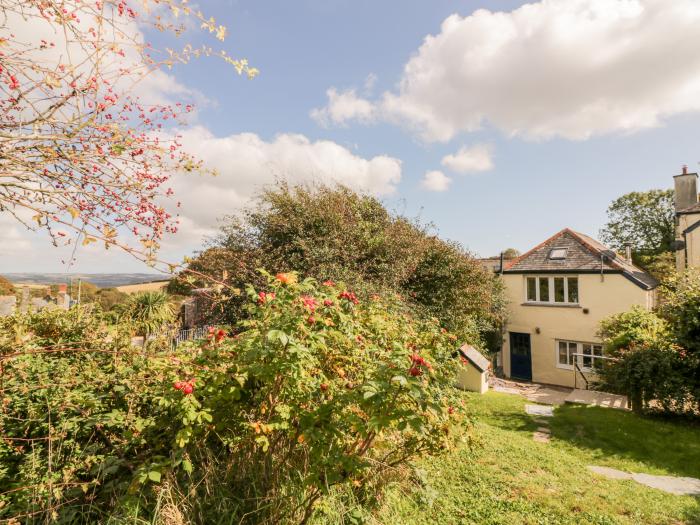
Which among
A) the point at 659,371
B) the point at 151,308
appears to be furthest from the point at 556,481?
the point at 151,308

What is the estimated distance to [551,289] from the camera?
773 inches

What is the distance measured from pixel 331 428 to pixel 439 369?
64.5 inches

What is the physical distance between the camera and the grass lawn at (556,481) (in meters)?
4.14

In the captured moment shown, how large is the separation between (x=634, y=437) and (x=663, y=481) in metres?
2.48

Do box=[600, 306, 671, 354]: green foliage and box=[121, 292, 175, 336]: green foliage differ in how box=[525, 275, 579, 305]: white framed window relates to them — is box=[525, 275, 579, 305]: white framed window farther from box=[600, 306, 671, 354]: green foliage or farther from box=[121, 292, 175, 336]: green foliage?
box=[121, 292, 175, 336]: green foliage

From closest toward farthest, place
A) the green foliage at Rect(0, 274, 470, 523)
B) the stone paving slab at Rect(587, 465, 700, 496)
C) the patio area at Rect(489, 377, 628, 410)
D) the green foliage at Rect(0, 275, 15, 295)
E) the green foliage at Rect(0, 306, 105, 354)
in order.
Result: the green foliage at Rect(0, 274, 470, 523) → the green foliage at Rect(0, 306, 105, 354) → the stone paving slab at Rect(587, 465, 700, 496) → the patio area at Rect(489, 377, 628, 410) → the green foliage at Rect(0, 275, 15, 295)

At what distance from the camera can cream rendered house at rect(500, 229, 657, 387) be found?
17688 millimetres

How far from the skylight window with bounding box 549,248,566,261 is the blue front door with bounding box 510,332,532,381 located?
4.66 meters

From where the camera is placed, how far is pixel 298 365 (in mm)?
2809

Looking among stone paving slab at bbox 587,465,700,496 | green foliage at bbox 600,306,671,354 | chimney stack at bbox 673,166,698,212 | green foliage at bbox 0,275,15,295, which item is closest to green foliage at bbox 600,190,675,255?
chimney stack at bbox 673,166,698,212

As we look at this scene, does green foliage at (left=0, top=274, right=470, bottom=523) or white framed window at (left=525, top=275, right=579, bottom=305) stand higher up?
white framed window at (left=525, top=275, right=579, bottom=305)

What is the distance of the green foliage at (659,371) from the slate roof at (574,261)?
6665mm

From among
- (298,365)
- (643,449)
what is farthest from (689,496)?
(298,365)

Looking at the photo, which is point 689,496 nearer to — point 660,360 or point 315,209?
point 660,360
